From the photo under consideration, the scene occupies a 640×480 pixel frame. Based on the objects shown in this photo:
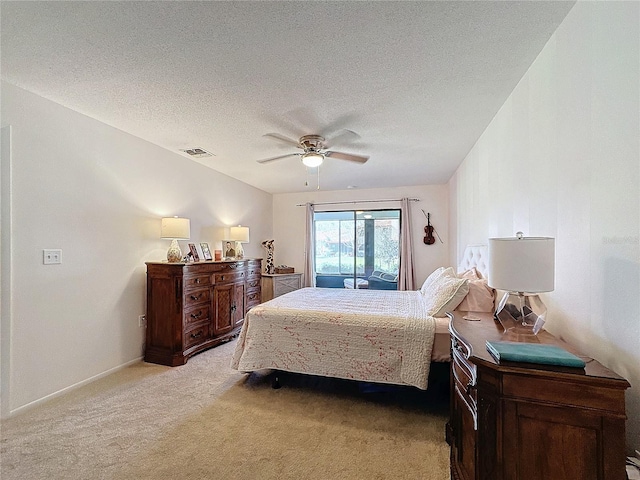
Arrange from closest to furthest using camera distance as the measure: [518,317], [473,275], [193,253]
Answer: [518,317] < [473,275] < [193,253]

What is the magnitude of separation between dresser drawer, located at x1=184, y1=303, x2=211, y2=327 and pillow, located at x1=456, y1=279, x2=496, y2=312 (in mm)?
2771

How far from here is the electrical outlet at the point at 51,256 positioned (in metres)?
2.43

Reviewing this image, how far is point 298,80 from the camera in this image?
2.08 metres

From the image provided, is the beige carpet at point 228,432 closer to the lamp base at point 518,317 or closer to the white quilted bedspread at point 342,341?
the white quilted bedspread at point 342,341

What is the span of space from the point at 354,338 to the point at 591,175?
5.80 ft

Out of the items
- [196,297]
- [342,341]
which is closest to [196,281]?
[196,297]

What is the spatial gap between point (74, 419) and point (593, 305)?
3283mm

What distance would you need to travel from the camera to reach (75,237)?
8.75ft

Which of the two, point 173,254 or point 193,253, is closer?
point 173,254

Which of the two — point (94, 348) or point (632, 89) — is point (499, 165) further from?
point (94, 348)

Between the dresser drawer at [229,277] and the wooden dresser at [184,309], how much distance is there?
1 cm

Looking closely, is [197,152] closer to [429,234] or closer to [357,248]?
[357,248]

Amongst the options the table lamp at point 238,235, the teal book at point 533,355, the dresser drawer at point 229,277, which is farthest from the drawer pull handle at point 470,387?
the table lamp at point 238,235

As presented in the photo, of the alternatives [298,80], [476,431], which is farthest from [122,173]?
[476,431]
